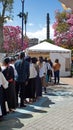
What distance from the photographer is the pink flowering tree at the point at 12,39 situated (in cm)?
6220

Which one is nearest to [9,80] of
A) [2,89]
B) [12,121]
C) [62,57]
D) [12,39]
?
[2,89]

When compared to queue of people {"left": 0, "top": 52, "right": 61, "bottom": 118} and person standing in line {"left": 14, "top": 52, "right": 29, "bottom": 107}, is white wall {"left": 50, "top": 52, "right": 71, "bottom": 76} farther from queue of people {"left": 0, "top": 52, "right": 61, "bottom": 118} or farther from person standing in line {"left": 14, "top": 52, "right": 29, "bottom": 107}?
person standing in line {"left": 14, "top": 52, "right": 29, "bottom": 107}

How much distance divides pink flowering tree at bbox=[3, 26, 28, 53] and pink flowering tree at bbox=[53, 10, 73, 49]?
14.7 m

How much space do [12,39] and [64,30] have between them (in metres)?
19.2

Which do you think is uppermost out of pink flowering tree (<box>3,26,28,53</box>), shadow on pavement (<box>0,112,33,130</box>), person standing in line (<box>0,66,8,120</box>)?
pink flowering tree (<box>3,26,28,53</box>)

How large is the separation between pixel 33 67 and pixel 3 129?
4992 mm

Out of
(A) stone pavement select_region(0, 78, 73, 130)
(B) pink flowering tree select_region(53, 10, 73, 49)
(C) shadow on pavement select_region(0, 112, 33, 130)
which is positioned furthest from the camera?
(B) pink flowering tree select_region(53, 10, 73, 49)

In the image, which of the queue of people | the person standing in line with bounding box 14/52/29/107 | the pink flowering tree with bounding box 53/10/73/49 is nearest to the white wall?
the pink flowering tree with bounding box 53/10/73/49

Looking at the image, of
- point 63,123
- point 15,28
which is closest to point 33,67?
point 63,123

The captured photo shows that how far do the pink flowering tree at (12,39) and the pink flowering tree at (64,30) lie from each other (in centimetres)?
1470

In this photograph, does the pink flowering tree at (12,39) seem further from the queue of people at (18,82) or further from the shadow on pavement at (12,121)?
the shadow on pavement at (12,121)

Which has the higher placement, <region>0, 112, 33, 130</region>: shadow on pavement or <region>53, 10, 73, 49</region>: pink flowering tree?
<region>53, 10, 73, 49</region>: pink flowering tree

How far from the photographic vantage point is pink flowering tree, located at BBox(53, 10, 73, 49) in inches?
1751

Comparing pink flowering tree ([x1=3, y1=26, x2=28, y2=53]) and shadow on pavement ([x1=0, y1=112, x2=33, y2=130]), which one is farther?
pink flowering tree ([x1=3, y1=26, x2=28, y2=53])
